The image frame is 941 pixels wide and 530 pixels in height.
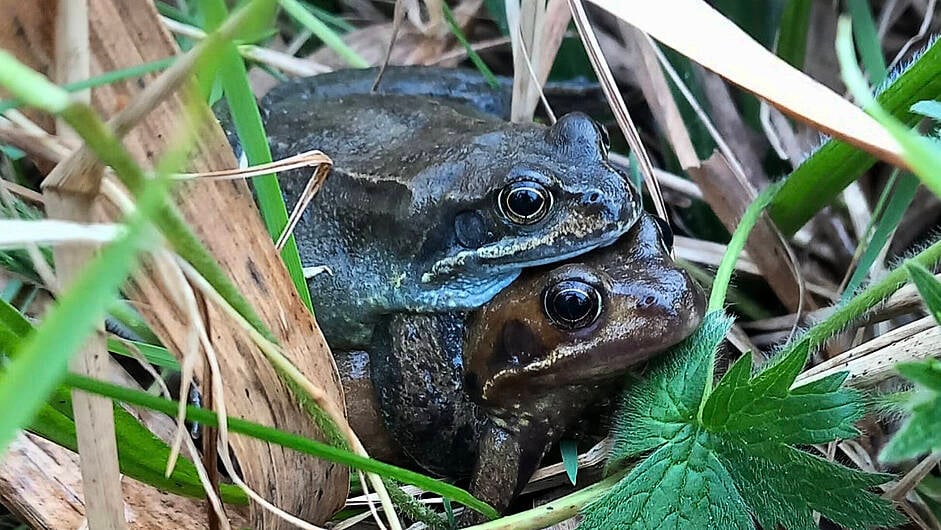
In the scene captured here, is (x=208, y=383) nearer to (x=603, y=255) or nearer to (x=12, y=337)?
(x=12, y=337)

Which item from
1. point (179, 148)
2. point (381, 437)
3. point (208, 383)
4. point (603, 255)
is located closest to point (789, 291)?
point (603, 255)

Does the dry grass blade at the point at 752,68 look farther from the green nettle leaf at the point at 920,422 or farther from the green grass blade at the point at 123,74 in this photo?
the green grass blade at the point at 123,74

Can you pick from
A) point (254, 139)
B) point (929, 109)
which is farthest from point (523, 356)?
point (929, 109)

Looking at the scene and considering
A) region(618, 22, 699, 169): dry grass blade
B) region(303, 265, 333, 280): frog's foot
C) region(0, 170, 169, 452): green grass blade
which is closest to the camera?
region(0, 170, 169, 452): green grass blade

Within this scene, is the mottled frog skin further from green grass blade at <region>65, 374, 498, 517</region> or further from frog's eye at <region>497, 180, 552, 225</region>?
green grass blade at <region>65, 374, 498, 517</region>

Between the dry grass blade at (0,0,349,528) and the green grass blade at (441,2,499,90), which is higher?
the green grass blade at (441,2,499,90)

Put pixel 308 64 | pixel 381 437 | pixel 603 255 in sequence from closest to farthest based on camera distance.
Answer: pixel 603 255 < pixel 381 437 < pixel 308 64

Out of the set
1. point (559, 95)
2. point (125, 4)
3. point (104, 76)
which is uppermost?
point (559, 95)

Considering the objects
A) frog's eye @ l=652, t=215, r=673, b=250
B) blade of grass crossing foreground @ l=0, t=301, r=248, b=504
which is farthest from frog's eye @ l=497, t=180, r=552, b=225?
blade of grass crossing foreground @ l=0, t=301, r=248, b=504
